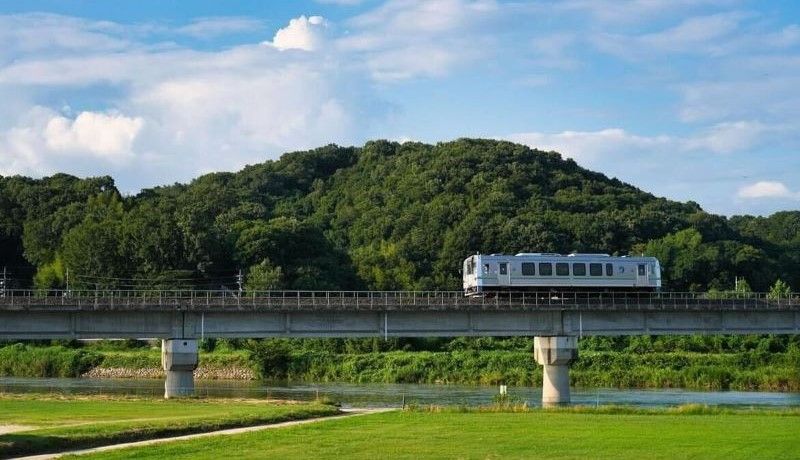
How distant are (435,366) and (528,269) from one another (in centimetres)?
2865

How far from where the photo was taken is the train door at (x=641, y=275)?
8400 cm

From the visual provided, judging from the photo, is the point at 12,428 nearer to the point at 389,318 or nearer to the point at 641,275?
the point at 389,318

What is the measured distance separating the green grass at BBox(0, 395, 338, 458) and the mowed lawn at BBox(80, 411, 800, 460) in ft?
9.89

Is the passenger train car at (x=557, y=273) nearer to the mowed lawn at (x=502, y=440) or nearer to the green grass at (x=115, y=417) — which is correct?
the green grass at (x=115, y=417)

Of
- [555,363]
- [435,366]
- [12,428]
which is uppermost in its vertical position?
[555,363]

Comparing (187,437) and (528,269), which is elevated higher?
(528,269)

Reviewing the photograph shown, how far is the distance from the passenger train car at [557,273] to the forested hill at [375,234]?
57852 millimetres

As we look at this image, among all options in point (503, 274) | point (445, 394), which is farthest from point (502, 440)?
point (445, 394)

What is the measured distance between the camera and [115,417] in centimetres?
4800

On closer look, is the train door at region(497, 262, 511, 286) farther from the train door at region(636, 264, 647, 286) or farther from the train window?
the train door at region(636, 264, 647, 286)

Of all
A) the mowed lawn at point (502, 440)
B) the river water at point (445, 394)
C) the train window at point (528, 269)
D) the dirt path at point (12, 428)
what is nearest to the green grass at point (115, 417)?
the dirt path at point (12, 428)

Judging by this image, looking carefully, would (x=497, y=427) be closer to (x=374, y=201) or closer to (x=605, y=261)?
(x=605, y=261)

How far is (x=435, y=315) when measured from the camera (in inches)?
3066

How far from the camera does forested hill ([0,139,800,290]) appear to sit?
13688 cm
